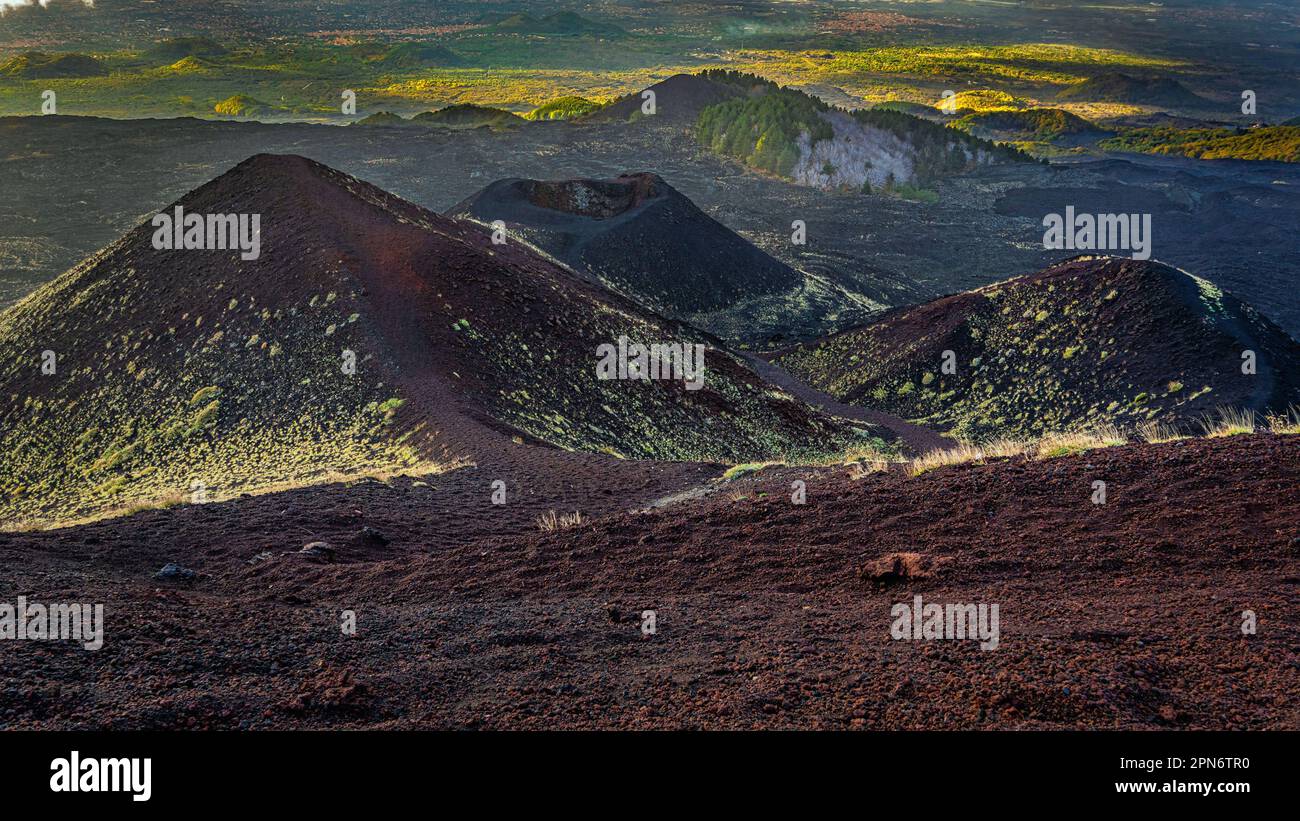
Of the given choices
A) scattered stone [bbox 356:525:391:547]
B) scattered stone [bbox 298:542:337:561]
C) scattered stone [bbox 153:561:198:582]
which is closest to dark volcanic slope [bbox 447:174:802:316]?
scattered stone [bbox 356:525:391:547]

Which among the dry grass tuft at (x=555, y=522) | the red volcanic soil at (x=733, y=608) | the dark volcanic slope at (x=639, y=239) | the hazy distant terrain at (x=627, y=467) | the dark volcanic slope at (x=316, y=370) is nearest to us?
the red volcanic soil at (x=733, y=608)

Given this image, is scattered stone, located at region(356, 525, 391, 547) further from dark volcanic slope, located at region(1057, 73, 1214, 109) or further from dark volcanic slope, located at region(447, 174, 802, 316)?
dark volcanic slope, located at region(1057, 73, 1214, 109)

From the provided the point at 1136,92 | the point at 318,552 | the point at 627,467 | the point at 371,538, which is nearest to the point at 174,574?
the point at 318,552

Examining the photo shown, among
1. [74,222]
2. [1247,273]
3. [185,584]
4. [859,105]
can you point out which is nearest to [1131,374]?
[185,584]

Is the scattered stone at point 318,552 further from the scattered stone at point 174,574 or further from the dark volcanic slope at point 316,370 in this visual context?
the dark volcanic slope at point 316,370

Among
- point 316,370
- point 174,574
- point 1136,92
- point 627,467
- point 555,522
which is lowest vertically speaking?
point 174,574

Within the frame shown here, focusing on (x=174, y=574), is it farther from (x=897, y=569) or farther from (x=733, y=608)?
(x=897, y=569)

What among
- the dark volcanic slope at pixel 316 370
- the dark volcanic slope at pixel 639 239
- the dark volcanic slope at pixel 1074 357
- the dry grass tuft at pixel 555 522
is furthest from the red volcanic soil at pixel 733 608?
the dark volcanic slope at pixel 639 239
